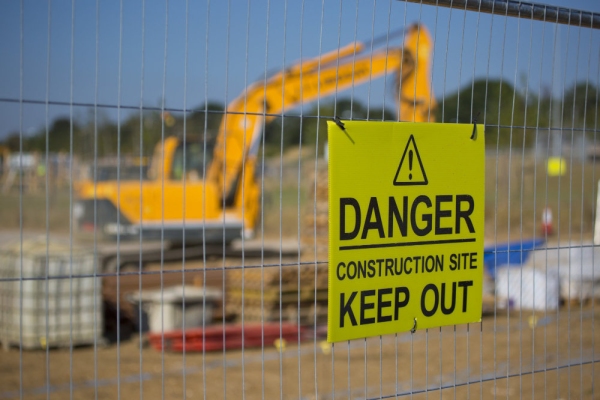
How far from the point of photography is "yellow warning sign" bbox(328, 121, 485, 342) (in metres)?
3.12

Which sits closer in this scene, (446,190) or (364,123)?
(364,123)

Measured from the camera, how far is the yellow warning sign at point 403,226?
3.12 m

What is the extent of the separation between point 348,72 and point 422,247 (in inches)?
308

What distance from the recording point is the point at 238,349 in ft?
30.4

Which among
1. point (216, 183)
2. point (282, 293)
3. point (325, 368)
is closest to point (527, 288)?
point (282, 293)

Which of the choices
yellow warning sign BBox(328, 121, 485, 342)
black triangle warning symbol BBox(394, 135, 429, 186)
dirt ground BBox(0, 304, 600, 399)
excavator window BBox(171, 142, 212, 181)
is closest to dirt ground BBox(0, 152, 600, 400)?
dirt ground BBox(0, 304, 600, 399)

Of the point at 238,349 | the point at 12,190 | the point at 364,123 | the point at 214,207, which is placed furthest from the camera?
the point at 12,190

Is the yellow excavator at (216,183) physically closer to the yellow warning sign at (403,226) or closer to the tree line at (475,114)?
the tree line at (475,114)

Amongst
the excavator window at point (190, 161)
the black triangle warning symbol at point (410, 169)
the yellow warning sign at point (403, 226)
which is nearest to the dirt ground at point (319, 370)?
the yellow warning sign at point (403, 226)

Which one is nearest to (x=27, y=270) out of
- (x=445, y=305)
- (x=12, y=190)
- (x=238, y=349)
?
(x=238, y=349)

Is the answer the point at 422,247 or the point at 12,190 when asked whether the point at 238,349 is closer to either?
the point at 422,247

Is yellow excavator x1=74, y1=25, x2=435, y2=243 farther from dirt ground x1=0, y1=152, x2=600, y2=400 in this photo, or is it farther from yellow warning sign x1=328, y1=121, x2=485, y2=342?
yellow warning sign x1=328, y1=121, x2=485, y2=342

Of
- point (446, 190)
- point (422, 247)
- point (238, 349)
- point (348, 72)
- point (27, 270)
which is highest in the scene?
point (348, 72)

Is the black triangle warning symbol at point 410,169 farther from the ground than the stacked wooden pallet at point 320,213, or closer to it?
farther from the ground
